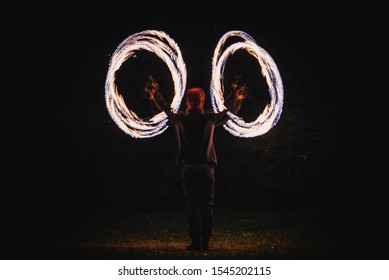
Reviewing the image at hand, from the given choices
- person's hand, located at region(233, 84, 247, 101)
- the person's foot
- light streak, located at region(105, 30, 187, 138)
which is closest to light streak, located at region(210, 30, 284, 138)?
light streak, located at region(105, 30, 187, 138)

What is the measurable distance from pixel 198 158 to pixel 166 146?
3.88 m

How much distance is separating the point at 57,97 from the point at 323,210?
512 centimetres

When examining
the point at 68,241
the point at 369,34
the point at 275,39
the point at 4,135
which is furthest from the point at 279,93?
the point at 4,135

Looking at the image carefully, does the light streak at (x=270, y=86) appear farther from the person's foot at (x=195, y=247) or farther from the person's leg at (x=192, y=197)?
the person's foot at (x=195, y=247)

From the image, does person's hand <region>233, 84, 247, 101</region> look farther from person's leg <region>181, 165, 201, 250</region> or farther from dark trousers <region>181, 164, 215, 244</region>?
person's leg <region>181, 165, 201, 250</region>

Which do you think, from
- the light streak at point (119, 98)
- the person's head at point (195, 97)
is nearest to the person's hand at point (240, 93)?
the person's head at point (195, 97)

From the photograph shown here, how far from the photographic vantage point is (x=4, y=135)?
13656 millimetres

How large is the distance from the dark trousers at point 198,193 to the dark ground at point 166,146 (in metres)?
2.78

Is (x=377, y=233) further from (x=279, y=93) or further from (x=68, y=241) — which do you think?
(x=68, y=241)

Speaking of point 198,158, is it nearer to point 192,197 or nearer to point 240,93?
point 192,197

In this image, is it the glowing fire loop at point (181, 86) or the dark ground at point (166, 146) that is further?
the dark ground at point (166, 146)

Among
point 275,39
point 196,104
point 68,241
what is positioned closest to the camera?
point 196,104

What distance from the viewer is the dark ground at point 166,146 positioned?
12.9m

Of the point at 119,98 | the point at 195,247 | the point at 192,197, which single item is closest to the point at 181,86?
the point at 119,98
